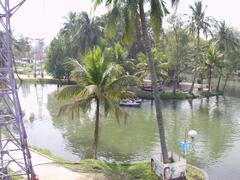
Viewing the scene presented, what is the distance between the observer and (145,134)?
26938mm

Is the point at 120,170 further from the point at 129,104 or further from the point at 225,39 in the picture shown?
the point at 225,39

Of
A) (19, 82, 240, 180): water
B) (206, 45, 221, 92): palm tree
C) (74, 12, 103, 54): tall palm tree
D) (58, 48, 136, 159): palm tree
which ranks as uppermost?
(74, 12, 103, 54): tall palm tree

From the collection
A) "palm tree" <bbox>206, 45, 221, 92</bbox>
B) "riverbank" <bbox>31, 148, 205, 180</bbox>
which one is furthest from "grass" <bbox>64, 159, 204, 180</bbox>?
"palm tree" <bbox>206, 45, 221, 92</bbox>

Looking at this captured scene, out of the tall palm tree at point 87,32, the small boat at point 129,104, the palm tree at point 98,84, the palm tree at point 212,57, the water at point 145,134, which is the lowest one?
→ the water at point 145,134

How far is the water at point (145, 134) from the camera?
21.7 meters

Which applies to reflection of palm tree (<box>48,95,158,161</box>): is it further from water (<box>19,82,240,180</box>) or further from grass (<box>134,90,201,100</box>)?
grass (<box>134,90,201,100</box>)

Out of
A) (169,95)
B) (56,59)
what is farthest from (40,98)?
(169,95)

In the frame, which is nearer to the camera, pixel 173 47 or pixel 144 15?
pixel 144 15

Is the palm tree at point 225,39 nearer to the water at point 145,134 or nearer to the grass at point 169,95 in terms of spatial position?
the grass at point 169,95

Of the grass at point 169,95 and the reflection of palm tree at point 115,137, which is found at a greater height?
the grass at point 169,95

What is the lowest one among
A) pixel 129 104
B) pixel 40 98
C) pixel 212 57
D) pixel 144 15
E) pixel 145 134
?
pixel 145 134

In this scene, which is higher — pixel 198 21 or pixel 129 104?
pixel 198 21

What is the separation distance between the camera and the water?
71.1ft

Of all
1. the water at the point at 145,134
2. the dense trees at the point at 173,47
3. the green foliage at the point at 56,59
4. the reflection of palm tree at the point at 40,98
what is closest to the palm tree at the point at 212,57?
the dense trees at the point at 173,47
